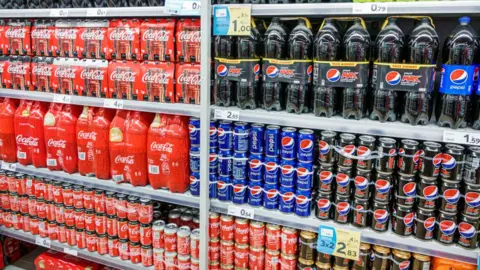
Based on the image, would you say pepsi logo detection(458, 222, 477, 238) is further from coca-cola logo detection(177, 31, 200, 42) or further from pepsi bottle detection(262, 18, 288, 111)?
coca-cola logo detection(177, 31, 200, 42)

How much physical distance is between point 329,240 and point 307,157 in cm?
42

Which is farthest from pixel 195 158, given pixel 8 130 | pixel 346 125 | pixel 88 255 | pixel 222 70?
pixel 8 130

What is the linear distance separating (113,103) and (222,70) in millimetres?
687

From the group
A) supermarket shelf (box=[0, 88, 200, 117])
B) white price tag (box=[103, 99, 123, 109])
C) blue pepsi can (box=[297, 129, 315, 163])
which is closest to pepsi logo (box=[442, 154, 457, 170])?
blue pepsi can (box=[297, 129, 315, 163])

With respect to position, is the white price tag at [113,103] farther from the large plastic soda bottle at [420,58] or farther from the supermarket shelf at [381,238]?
the large plastic soda bottle at [420,58]

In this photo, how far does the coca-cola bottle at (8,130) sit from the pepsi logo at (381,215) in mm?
2351

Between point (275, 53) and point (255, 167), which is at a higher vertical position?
point (275, 53)

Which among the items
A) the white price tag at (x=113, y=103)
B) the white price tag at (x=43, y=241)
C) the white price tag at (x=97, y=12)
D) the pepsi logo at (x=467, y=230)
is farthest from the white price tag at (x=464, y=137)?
the white price tag at (x=43, y=241)

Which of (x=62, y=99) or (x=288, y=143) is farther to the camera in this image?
(x=62, y=99)

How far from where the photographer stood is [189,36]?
2.03 metres

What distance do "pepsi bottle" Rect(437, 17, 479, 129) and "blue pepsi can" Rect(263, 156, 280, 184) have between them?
779 millimetres

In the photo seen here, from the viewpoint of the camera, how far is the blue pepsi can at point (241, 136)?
196 centimetres

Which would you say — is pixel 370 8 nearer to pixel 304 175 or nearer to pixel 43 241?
pixel 304 175

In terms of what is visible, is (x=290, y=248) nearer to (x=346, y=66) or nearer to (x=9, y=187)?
(x=346, y=66)
